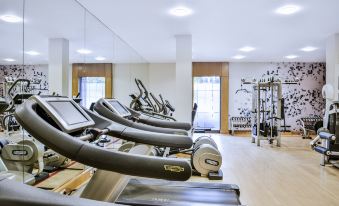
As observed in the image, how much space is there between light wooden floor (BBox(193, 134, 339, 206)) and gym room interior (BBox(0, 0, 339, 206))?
22 millimetres

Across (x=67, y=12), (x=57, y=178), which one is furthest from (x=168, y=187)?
(x=67, y=12)

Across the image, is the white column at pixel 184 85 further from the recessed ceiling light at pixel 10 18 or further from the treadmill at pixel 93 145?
the treadmill at pixel 93 145

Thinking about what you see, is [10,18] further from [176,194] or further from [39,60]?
[176,194]

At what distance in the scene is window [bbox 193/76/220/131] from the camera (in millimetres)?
8977

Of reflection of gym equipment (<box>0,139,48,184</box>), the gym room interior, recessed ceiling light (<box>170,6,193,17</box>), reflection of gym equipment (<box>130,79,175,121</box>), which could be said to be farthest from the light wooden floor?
recessed ceiling light (<box>170,6,193,17</box>)

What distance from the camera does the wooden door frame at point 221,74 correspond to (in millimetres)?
8734

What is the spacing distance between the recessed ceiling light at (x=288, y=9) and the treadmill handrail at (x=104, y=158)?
3484 millimetres

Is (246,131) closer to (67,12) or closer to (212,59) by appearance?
(212,59)

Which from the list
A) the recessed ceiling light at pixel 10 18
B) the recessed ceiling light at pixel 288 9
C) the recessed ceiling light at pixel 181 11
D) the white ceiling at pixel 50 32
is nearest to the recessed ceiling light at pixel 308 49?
the recessed ceiling light at pixel 288 9

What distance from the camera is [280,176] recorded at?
12.4ft

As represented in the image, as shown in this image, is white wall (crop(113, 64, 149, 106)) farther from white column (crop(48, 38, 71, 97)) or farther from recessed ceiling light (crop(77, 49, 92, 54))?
white column (crop(48, 38, 71, 97))

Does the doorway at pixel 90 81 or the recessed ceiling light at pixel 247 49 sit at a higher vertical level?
the recessed ceiling light at pixel 247 49

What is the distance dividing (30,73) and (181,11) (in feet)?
7.25

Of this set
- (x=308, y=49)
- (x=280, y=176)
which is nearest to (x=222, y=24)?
(x=280, y=176)
